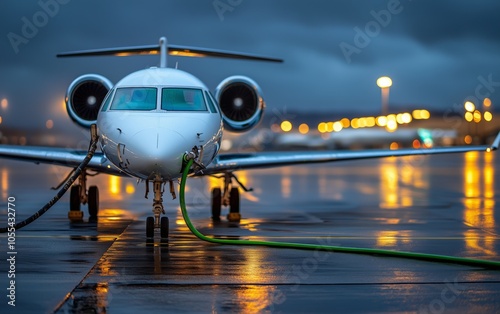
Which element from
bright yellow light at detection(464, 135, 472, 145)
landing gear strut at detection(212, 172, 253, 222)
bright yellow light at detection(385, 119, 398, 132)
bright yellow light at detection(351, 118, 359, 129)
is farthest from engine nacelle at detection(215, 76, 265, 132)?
bright yellow light at detection(351, 118, 359, 129)

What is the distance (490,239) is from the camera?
1424 cm

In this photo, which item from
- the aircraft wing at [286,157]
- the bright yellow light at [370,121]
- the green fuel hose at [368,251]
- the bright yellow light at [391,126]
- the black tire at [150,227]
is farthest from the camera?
the bright yellow light at [370,121]

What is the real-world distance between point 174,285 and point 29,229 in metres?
6.47

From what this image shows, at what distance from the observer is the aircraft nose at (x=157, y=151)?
42.5 ft

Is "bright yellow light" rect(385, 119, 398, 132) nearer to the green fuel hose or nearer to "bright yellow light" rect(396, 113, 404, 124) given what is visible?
"bright yellow light" rect(396, 113, 404, 124)

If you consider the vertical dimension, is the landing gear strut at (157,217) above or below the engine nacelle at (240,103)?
below

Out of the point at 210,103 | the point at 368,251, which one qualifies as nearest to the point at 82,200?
the point at 210,103

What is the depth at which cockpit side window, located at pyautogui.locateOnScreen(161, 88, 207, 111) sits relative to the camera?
1439 centimetres

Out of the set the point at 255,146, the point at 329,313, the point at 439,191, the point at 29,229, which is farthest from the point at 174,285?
the point at 255,146

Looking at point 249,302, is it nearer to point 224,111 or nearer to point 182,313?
point 182,313

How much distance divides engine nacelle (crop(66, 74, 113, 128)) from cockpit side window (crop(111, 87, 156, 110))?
3.78 m

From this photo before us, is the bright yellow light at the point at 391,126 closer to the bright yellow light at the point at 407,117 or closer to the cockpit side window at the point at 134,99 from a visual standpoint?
the bright yellow light at the point at 407,117

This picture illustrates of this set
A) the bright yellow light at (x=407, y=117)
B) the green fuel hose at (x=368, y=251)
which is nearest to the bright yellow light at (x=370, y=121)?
the bright yellow light at (x=407, y=117)

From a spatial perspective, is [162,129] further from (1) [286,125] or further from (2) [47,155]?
(1) [286,125]
